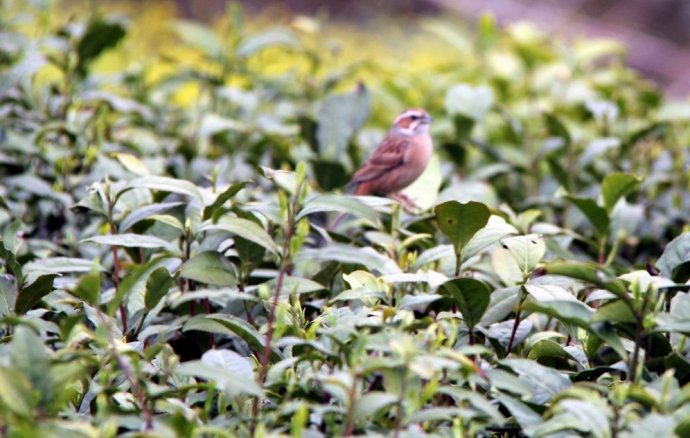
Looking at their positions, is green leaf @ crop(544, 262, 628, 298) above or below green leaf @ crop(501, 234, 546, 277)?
above

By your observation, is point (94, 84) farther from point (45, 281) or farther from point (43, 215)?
point (45, 281)

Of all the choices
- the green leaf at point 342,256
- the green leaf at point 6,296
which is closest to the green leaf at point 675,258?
the green leaf at point 342,256

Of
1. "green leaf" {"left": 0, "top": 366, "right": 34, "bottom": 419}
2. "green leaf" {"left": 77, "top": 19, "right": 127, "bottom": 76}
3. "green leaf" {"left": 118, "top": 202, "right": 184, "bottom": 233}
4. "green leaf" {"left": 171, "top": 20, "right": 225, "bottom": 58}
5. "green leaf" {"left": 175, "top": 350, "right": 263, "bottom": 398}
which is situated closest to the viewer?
"green leaf" {"left": 0, "top": 366, "right": 34, "bottom": 419}

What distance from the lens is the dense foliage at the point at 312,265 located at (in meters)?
1.88

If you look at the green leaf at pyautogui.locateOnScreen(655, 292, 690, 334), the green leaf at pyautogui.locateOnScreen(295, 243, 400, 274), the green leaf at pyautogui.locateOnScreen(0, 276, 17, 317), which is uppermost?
the green leaf at pyautogui.locateOnScreen(295, 243, 400, 274)

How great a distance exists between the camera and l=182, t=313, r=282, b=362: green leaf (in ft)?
7.28

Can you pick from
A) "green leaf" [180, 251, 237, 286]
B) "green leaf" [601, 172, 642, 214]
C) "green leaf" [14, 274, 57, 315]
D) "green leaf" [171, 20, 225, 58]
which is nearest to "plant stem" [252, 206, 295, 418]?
"green leaf" [180, 251, 237, 286]

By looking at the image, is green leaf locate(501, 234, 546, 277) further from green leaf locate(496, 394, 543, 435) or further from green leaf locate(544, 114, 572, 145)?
green leaf locate(544, 114, 572, 145)

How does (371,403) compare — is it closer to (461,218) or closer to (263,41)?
(461,218)

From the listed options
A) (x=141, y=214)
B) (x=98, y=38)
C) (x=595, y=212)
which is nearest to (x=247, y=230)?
(x=141, y=214)

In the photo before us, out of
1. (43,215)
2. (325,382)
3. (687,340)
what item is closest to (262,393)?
(325,382)

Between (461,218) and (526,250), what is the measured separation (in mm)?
187

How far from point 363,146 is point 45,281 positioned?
2.48 meters

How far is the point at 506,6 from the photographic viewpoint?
10.8 metres
